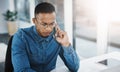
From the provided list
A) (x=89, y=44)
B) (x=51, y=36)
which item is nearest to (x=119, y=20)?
(x=89, y=44)

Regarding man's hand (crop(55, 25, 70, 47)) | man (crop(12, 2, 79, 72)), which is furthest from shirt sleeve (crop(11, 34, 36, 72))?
man's hand (crop(55, 25, 70, 47))

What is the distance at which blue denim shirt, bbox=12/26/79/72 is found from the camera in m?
1.40

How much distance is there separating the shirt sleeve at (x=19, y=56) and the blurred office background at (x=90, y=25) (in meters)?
0.89

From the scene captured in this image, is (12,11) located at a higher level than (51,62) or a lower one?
higher

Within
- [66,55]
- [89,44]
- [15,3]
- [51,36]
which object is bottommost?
[89,44]

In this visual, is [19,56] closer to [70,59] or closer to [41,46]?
[41,46]

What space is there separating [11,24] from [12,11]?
42 cm

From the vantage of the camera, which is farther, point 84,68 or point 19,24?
point 19,24

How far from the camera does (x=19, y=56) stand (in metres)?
1.40

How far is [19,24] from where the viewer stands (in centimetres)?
602

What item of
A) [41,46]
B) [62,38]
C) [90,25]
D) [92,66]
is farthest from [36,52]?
[90,25]

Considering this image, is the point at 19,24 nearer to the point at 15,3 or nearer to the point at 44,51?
the point at 15,3

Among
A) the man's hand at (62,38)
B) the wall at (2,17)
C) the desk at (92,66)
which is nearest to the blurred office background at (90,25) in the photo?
the desk at (92,66)

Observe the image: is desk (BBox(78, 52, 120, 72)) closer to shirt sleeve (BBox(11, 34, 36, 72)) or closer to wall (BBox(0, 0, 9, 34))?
shirt sleeve (BBox(11, 34, 36, 72))
